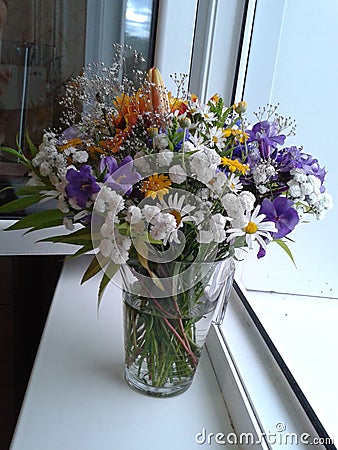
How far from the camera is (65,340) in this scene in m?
0.82

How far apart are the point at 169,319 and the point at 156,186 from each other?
0.65 feet

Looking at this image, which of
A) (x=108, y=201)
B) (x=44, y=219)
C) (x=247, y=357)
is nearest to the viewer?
(x=108, y=201)

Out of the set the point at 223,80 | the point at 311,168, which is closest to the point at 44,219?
the point at 311,168

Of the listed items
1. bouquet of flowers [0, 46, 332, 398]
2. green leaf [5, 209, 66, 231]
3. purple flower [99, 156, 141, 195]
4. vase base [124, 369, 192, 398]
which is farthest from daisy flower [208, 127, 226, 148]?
vase base [124, 369, 192, 398]

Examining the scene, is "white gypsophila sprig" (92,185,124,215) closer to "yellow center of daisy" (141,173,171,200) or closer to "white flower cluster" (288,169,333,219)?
"yellow center of daisy" (141,173,171,200)

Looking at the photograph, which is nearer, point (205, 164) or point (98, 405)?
point (205, 164)

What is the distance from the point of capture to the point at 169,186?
1.75 feet

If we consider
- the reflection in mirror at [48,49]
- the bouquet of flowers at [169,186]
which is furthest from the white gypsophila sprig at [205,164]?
the reflection in mirror at [48,49]

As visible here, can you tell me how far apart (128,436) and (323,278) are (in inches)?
16.4

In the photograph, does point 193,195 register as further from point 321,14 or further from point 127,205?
point 321,14

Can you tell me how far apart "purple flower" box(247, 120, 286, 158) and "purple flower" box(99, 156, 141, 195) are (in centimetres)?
16

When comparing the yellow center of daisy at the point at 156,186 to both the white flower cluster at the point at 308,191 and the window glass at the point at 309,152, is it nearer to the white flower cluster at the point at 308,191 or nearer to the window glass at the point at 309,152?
the white flower cluster at the point at 308,191

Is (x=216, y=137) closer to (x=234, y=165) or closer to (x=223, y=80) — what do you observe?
(x=234, y=165)

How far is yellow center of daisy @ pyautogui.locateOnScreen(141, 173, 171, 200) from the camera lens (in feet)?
1.71
